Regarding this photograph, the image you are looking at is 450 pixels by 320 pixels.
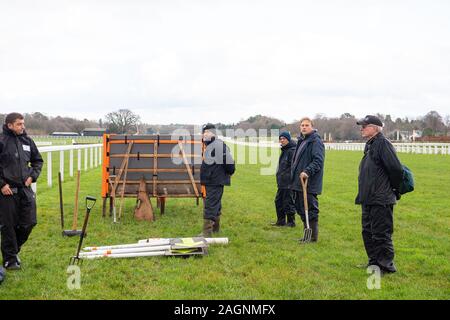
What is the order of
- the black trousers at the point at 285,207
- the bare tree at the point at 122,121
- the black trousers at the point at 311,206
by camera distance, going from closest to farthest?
the black trousers at the point at 311,206 → the black trousers at the point at 285,207 → the bare tree at the point at 122,121

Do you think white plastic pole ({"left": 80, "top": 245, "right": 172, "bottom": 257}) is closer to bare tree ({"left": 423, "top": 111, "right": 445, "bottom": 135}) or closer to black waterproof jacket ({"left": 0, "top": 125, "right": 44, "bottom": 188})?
black waterproof jacket ({"left": 0, "top": 125, "right": 44, "bottom": 188})

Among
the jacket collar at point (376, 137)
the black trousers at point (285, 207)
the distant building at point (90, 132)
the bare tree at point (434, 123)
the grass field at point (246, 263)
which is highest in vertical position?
the bare tree at point (434, 123)

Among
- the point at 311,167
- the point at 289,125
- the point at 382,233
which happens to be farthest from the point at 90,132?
the point at 382,233

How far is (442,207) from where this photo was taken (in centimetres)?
1296

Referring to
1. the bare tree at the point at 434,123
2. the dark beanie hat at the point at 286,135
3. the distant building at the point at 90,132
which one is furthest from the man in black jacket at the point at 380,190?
the bare tree at the point at 434,123

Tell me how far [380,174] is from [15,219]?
16.7 ft

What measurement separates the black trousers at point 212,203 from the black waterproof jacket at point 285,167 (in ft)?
6.17

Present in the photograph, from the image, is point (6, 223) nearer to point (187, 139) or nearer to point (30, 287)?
point (30, 287)

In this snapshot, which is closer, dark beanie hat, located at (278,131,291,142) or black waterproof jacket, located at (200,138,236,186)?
black waterproof jacket, located at (200,138,236,186)

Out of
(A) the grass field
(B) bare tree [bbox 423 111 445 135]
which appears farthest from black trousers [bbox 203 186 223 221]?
(B) bare tree [bbox 423 111 445 135]

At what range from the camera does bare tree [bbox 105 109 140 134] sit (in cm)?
3228

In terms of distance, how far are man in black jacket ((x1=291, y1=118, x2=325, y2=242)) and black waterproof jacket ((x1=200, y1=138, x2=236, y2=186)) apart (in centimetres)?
126

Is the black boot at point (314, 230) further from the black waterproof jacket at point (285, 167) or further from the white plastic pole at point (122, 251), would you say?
the white plastic pole at point (122, 251)

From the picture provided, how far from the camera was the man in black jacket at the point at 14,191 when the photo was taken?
6781mm
